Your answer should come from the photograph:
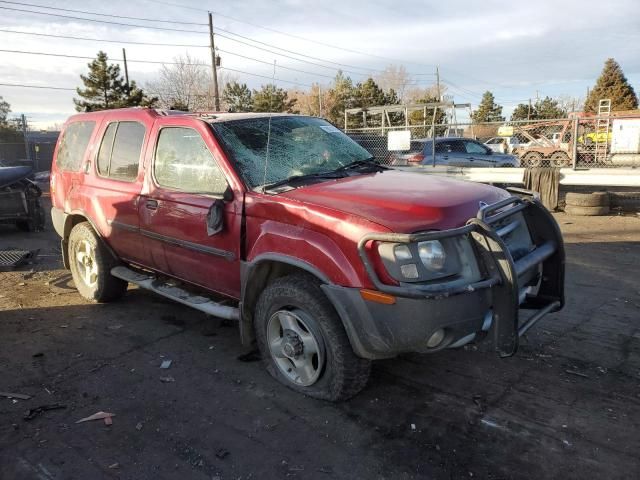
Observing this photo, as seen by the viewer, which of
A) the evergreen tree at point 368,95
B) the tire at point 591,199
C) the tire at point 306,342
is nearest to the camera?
the tire at point 306,342

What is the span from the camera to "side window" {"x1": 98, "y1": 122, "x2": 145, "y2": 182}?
4.62 meters

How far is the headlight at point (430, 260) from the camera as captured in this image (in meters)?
2.81

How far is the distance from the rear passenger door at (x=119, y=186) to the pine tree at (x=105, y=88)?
26126 mm

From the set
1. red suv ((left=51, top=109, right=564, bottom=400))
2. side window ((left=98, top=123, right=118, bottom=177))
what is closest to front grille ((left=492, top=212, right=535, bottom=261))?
red suv ((left=51, top=109, right=564, bottom=400))

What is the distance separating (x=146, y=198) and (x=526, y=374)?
339 centimetres

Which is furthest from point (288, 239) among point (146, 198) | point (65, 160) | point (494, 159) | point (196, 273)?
point (494, 159)

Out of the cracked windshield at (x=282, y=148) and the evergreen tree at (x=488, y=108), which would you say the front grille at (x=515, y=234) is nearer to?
the cracked windshield at (x=282, y=148)

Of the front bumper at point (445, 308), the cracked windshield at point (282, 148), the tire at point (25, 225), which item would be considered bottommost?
the tire at point (25, 225)

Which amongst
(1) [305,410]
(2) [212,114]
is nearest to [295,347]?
(1) [305,410]

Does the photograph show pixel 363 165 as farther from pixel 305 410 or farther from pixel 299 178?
pixel 305 410

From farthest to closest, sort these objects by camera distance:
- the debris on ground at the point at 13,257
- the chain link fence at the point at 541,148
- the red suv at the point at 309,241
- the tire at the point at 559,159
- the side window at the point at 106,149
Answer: the tire at the point at 559,159, the chain link fence at the point at 541,148, the debris on ground at the point at 13,257, the side window at the point at 106,149, the red suv at the point at 309,241

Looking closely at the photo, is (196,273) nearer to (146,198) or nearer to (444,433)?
(146,198)

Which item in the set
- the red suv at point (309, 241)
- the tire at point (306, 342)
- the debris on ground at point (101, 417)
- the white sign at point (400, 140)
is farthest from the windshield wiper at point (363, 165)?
the white sign at point (400, 140)

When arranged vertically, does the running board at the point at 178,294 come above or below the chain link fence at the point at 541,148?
below
